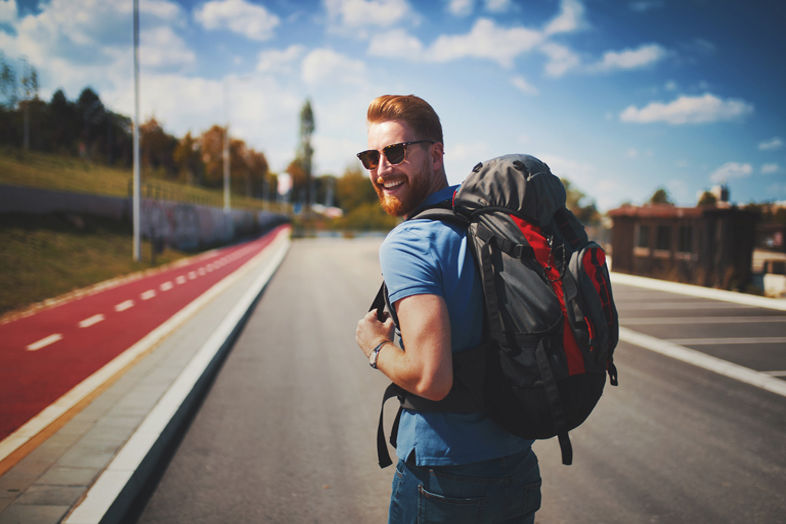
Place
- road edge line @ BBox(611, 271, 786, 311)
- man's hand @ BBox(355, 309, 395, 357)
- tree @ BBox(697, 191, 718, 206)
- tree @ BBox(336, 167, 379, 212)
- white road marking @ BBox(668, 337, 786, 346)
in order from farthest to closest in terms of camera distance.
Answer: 1. tree @ BBox(336, 167, 379, 212)
2. tree @ BBox(697, 191, 718, 206)
3. road edge line @ BBox(611, 271, 786, 311)
4. white road marking @ BBox(668, 337, 786, 346)
5. man's hand @ BBox(355, 309, 395, 357)

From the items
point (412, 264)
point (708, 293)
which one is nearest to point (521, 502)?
point (412, 264)

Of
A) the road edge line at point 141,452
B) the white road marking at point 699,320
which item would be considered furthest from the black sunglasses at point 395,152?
the white road marking at point 699,320

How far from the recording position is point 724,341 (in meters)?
7.95

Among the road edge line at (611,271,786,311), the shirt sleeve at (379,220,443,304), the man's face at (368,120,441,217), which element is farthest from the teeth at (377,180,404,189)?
the road edge line at (611,271,786,311)

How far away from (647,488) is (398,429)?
2687mm

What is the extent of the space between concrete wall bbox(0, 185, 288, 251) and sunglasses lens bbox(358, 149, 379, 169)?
747 inches

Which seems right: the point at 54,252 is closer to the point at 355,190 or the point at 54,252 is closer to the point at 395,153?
the point at 395,153

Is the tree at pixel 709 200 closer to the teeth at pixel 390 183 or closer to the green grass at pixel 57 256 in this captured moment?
the teeth at pixel 390 183

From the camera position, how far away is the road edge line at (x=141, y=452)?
2.71 m

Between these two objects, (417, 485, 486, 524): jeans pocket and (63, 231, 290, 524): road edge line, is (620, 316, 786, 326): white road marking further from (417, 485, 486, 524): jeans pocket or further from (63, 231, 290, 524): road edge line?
(417, 485, 486, 524): jeans pocket

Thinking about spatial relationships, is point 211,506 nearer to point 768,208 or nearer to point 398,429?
point 398,429

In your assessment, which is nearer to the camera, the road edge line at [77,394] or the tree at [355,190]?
the road edge line at [77,394]

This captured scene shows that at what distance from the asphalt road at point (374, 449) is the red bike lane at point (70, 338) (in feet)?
5.10

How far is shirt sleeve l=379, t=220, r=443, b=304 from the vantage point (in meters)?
1.26
